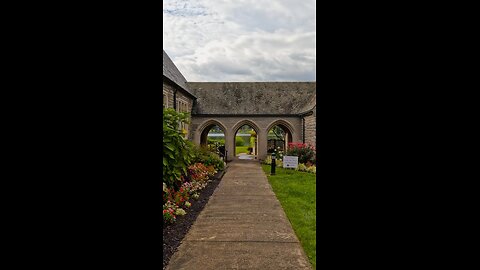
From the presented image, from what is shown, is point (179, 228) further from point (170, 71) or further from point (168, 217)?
point (170, 71)

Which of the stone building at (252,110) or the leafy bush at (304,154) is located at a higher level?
the stone building at (252,110)

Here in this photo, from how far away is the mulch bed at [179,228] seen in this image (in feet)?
15.2

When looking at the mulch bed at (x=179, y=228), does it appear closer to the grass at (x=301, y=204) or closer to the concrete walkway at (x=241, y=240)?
the concrete walkway at (x=241, y=240)

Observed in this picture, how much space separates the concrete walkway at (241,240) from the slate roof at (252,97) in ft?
46.0

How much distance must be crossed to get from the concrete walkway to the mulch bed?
0.10 meters

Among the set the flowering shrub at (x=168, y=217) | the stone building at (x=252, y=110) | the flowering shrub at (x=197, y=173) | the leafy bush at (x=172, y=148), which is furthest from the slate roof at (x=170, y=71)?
the flowering shrub at (x=168, y=217)

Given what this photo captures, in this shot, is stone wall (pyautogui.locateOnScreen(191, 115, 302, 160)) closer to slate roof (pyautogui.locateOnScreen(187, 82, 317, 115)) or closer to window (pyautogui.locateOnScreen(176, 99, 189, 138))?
slate roof (pyautogui.locateOnScreen(187, 82, 317, 115))

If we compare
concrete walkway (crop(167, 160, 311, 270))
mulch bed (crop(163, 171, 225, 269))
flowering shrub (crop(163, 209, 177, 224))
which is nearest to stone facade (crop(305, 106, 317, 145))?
mulch bed (crop(163, 171, 225, 269))

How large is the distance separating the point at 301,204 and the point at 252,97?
51.3 feet

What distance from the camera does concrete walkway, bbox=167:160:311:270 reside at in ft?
13.5

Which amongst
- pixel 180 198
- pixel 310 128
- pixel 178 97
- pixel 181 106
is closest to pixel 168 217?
pixel 180 198
